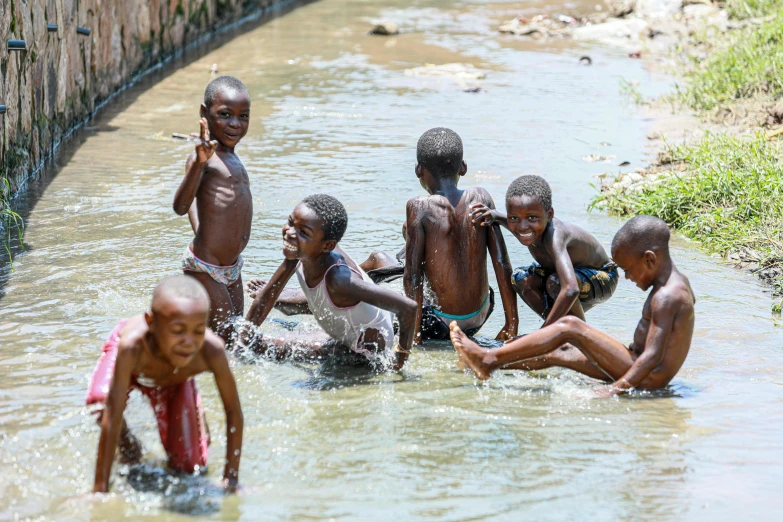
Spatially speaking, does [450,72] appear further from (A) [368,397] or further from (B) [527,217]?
(A) [368,397]

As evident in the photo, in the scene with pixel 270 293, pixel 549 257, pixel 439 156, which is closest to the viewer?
pixel 270 293

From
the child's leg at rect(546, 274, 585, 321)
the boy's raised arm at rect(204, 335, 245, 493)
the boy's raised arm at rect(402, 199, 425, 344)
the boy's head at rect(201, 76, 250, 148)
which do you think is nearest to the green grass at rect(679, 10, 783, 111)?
the child's leg at rect(546, 274, 585, 321)

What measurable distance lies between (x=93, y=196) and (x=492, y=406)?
13.7 feet

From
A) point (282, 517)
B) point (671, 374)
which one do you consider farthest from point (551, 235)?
point (282, 517)

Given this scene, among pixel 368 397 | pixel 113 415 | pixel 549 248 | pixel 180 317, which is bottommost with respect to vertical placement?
pixel 368 397

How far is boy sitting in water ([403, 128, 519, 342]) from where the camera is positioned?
5020 millimetres

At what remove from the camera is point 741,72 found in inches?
389

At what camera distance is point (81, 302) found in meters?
5.28

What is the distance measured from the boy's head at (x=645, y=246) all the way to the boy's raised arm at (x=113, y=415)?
228cm

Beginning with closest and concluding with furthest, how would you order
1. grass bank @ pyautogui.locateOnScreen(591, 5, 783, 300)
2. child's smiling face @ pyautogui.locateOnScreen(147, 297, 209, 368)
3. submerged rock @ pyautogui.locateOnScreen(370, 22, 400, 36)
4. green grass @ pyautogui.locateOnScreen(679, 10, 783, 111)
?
child's smiling face @ pyautogui.locateOnScreen(147, 297, 209, 368) < grass bank @ pyautogui.locateOnScreen(591, 5, 783, 300) < green grass @ pyautogui.locateOnScreen(679, 10, 783, 111) < submerged rock @ pyautogui.locateOnScreen(370, 22, 400, 36)

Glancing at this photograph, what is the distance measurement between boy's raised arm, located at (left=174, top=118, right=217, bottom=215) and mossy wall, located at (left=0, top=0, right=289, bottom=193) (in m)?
2.74

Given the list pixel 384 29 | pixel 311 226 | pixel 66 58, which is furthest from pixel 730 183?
pixel 384 29

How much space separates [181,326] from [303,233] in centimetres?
145

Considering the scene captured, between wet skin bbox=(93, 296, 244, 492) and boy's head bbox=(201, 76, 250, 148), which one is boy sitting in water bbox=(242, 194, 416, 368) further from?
wet skin bbox=(93, 296, 244, 492)
